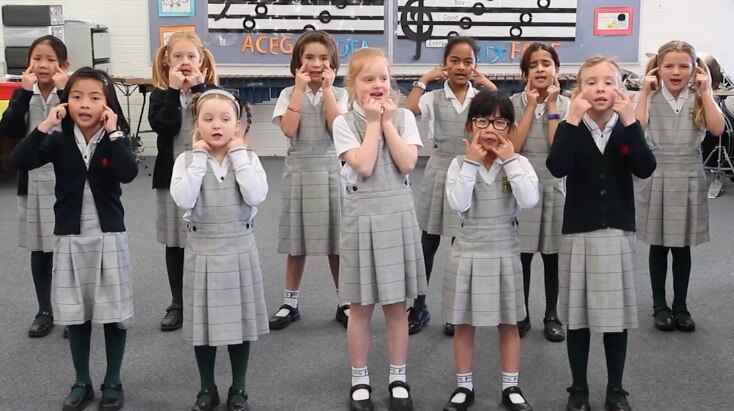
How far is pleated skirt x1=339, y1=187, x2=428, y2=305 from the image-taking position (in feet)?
7.91

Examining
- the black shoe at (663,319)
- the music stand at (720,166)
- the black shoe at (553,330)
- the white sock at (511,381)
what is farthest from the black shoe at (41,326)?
the music stand at (720,166)

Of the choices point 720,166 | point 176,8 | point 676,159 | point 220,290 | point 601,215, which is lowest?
point 220,290

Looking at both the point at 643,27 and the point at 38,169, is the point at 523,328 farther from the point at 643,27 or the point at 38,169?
the point at 643,27

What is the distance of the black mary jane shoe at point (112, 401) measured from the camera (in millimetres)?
2467

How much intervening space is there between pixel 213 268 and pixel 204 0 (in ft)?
18.2

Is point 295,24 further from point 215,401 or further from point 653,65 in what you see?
point 215,401

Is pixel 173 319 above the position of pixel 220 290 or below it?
below

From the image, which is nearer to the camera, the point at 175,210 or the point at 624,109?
the point at 624,109

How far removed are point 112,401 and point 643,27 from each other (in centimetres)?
656

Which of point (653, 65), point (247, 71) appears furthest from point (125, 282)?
point (247, 71)

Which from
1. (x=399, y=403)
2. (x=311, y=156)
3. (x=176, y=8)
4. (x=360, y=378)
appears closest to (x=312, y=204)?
(x=311, y=156)

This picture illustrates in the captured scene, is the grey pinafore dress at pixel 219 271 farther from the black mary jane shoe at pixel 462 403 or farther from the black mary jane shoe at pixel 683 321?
the black mary jane shoe at pixel 683 321

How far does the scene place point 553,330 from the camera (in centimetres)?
305

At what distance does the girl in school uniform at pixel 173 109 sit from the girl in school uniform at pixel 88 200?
493mm
